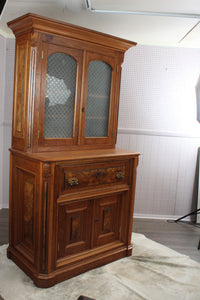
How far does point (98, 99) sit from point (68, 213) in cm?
115

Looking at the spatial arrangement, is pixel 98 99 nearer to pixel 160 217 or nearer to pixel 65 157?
pixel 65 157

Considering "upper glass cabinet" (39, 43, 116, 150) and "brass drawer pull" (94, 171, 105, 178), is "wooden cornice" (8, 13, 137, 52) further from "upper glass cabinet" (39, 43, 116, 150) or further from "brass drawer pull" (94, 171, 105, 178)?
"brass drawer pull" (94, 171, 105, 178)

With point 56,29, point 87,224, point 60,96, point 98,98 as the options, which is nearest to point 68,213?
point 87,224

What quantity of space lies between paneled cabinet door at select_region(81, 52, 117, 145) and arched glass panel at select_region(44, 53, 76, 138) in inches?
5.6

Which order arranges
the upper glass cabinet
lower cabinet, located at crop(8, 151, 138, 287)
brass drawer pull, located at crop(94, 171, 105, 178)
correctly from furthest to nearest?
brass drawer pull, located at crop(94, 171, 105, 178) < the upper glass cabinet < lower cabinet, located at crop(8, 151, 138, 287)

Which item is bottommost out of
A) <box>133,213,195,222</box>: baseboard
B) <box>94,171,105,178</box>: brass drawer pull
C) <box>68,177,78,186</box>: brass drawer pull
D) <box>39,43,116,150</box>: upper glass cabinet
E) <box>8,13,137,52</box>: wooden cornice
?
<box>133,213,195,222</box>: baseboard

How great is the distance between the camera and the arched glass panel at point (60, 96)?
2.41 metres

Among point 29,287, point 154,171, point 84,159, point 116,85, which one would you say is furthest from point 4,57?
point 29,287

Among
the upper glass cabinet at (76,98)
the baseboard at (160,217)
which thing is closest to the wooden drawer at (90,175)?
the upper glass cabinet at (76,98)

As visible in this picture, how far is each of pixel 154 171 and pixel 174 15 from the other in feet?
6.92

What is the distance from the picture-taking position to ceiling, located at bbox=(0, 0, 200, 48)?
2.50m

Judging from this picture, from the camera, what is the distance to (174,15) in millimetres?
2646

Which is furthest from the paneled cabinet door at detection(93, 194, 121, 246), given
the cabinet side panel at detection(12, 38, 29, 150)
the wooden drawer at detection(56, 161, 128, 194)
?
the cabinet side panel at detection(12, 38, 29, 150)

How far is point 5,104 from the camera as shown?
3.80 metres
